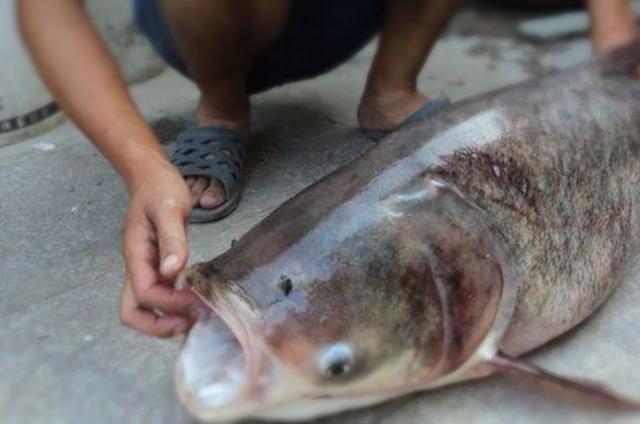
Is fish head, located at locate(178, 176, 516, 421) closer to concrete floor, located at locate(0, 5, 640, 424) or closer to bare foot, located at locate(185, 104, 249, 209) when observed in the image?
concrete floor, located at locate(0, 5, 640, 424)

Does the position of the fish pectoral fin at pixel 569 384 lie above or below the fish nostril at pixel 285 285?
below

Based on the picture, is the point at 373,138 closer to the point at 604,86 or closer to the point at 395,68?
the point at 395,68

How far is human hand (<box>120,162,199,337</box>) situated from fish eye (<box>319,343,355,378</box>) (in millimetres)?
212

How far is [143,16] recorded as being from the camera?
90.2 inches

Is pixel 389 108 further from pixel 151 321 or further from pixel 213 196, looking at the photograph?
pixel 151 321

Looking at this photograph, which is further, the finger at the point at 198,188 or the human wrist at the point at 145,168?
the finger at the point at 198,188

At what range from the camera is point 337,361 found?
1182mm

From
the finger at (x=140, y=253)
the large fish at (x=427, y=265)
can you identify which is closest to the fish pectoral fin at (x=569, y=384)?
the large fish at (x=427, y=265)

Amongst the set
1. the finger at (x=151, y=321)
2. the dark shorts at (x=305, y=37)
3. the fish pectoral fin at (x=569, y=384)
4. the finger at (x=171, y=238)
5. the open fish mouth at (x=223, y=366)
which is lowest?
the dark shorts at (x=305, y=37)

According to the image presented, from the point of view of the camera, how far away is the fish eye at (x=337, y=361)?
118 centimetres

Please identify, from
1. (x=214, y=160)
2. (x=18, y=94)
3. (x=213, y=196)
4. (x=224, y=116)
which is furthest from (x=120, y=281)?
(x=18, y=94)

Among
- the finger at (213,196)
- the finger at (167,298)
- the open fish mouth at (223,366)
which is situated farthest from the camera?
the finger at (213,196)

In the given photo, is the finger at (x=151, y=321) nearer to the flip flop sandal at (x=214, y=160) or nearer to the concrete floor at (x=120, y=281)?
the concrete floor at (x=120, y=281)

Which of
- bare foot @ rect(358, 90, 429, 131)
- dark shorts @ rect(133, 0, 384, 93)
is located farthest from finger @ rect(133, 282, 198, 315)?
bare foot @ rect(358, 90, 429, 131)
